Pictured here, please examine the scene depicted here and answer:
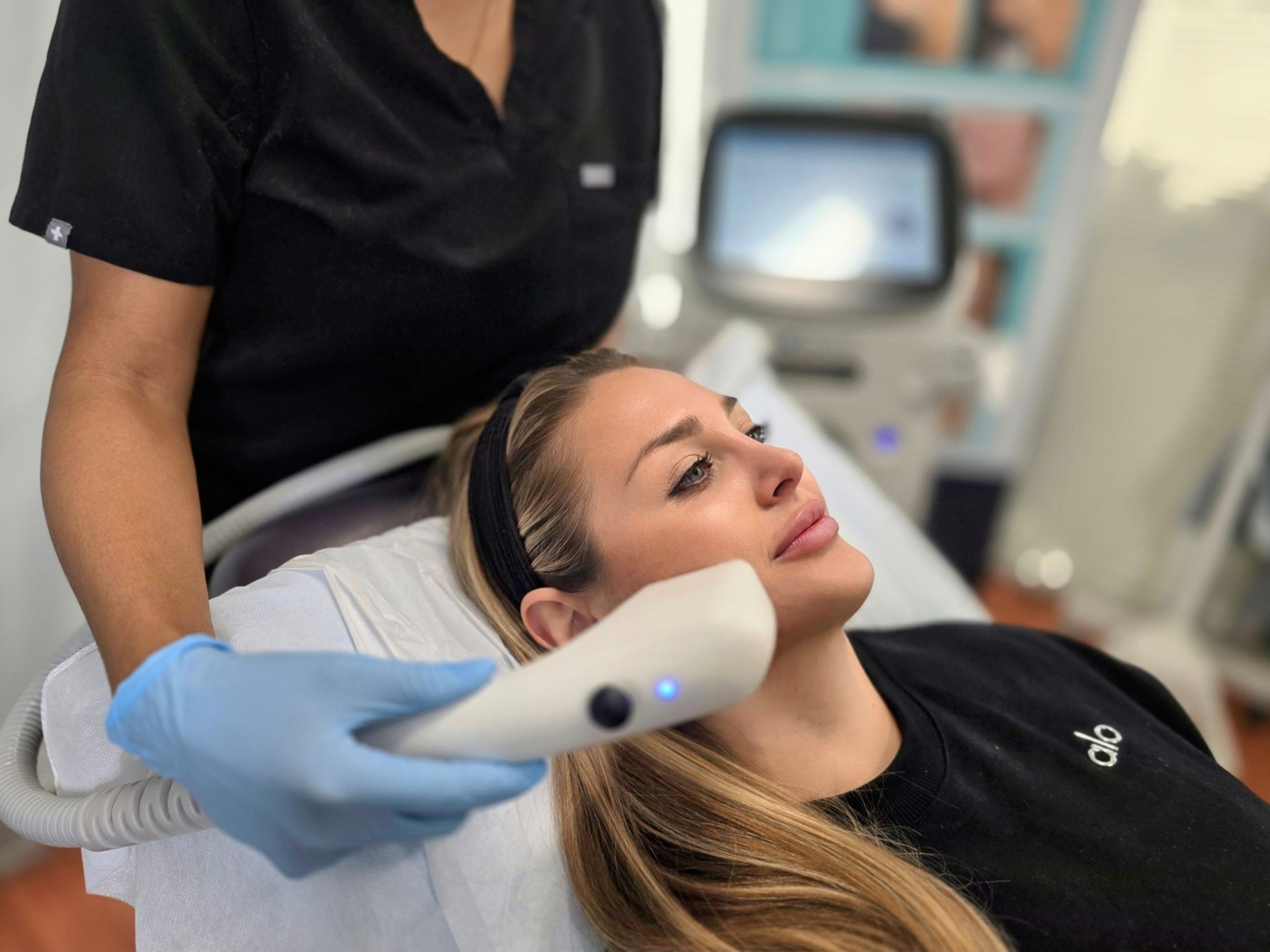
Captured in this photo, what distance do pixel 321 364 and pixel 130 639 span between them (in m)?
0.40

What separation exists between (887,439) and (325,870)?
→ 1306 mm

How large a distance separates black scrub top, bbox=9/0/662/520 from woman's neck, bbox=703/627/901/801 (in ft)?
1.63

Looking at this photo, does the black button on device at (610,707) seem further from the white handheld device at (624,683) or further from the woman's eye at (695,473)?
the woman's eye at (695,473)

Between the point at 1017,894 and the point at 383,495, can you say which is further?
the point at 383,495

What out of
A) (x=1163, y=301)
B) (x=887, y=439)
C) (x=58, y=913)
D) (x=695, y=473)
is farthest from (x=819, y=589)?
(x=1163, y=301)

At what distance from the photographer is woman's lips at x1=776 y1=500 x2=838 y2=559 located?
83 centimetres

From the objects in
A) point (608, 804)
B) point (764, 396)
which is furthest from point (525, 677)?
point (764, 396)

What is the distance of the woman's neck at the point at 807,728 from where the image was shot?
875mm

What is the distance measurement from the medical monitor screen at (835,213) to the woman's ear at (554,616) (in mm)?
931

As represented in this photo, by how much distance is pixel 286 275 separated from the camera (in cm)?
90

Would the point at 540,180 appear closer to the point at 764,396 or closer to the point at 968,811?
the point at 764,396

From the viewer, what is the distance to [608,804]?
2.59ft

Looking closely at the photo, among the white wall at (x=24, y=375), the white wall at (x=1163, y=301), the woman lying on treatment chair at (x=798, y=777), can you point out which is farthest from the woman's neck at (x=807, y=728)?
the white wall at (x=1163, y=301)

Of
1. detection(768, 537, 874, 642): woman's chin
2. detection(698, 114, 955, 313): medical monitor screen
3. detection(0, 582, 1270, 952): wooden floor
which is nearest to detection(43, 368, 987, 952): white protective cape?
detection(768, 537, 874, 642): woman's chin
